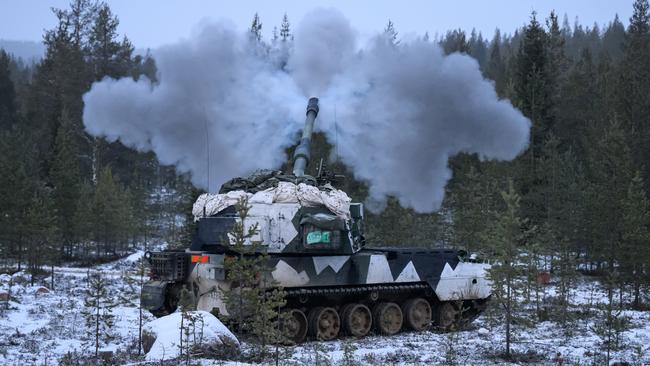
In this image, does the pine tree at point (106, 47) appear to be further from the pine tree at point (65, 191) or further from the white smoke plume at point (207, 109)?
the white smoke plume at point (207, 109)

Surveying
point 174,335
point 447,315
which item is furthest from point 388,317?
point 174,335

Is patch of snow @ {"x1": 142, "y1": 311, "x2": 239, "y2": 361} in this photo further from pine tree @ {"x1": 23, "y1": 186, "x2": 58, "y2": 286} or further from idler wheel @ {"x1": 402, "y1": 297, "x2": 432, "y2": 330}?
pine tree @ {"x1": 23, "y1": 186, "x2": 58, "y2": 286}

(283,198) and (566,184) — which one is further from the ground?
(566,184)

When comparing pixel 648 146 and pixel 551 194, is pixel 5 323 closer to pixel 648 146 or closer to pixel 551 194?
pixel 551 194

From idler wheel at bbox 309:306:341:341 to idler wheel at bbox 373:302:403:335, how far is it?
118 cm

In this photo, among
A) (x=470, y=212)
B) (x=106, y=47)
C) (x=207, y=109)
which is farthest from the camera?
(x=106, y=47)

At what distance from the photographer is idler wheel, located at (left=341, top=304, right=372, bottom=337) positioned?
17.3 meters

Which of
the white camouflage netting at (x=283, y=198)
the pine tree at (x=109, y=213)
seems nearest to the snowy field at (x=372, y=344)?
the white camouflage netting at (x=283, y=198)

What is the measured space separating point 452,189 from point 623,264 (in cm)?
1480

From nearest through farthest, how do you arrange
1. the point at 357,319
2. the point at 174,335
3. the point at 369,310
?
the point at 174,335, the point at 357,319, the point at 369,310

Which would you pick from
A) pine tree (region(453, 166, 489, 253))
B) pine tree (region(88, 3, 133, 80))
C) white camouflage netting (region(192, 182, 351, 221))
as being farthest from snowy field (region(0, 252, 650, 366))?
pine tree (region(88, 3, 133, 80))

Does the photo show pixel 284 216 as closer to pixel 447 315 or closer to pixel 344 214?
pixel 344 214

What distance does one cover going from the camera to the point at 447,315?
19.5 metres

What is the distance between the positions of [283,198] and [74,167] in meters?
31.4
